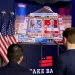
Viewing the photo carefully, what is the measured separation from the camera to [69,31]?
112 inches

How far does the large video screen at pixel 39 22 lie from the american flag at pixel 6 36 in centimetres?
14

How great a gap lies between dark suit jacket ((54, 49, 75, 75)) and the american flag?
2.96m

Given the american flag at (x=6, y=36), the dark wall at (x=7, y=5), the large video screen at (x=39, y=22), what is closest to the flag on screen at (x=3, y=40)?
the american flag at (x=6, y=36)

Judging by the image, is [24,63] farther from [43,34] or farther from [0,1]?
[0,1]

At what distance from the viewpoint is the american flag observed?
562cm

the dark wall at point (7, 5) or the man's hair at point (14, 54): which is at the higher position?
the dark wall at point (7, 5)

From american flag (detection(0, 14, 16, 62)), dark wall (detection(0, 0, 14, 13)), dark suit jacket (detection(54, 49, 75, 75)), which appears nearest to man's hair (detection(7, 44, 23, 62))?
dark suit jacket (detection(54, 49, 75, 75))

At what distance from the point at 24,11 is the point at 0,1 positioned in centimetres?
61

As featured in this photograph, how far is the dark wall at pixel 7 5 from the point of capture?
567 cm

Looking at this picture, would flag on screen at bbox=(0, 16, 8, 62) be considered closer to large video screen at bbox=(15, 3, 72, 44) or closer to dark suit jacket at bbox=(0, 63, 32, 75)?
large video screen at bbox=(15, 3, 72, 44)

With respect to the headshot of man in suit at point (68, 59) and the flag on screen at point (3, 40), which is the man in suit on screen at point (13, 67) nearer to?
the headshot of man in suit at point (68, 59)

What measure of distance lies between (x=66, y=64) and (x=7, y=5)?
10.6 feet

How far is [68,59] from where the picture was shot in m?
2.81

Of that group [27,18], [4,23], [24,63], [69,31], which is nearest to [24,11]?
[27,18]
